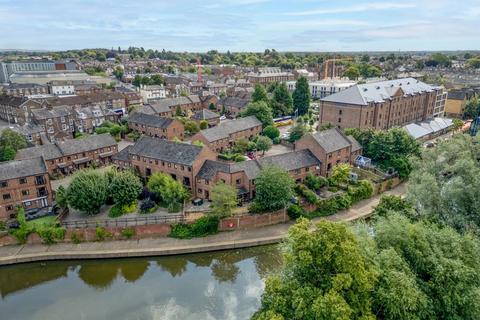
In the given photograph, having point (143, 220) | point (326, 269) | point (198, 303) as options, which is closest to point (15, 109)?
point (143, 220)

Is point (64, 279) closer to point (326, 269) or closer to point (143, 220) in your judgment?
point (143, 220)

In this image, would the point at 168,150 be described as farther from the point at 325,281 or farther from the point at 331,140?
the point at 325,281

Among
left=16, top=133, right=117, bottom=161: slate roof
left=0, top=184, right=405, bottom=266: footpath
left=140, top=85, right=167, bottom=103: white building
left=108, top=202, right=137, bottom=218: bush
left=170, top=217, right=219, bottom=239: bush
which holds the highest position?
left=140, top=85, right=167, bottom=103: white building

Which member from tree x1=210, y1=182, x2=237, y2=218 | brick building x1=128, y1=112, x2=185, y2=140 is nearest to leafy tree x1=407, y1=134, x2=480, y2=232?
tree x1=210, y1=182, x2=237, y2=218

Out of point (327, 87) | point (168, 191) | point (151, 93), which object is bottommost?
point (168, 191)

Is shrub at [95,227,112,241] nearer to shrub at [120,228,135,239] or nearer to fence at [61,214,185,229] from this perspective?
fence at [61,214,185,229]

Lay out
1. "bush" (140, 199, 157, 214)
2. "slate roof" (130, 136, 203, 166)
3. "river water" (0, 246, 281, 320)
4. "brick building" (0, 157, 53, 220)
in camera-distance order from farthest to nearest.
A: "slate roof" (130, 136, 203, 166) < "bush" (140, 199, 157, 214) < "brick building" (0, 157, 53, 220) < "river water" (0, 246, 281, 320)

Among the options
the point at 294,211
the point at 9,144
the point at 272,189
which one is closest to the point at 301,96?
the point at 294,211
